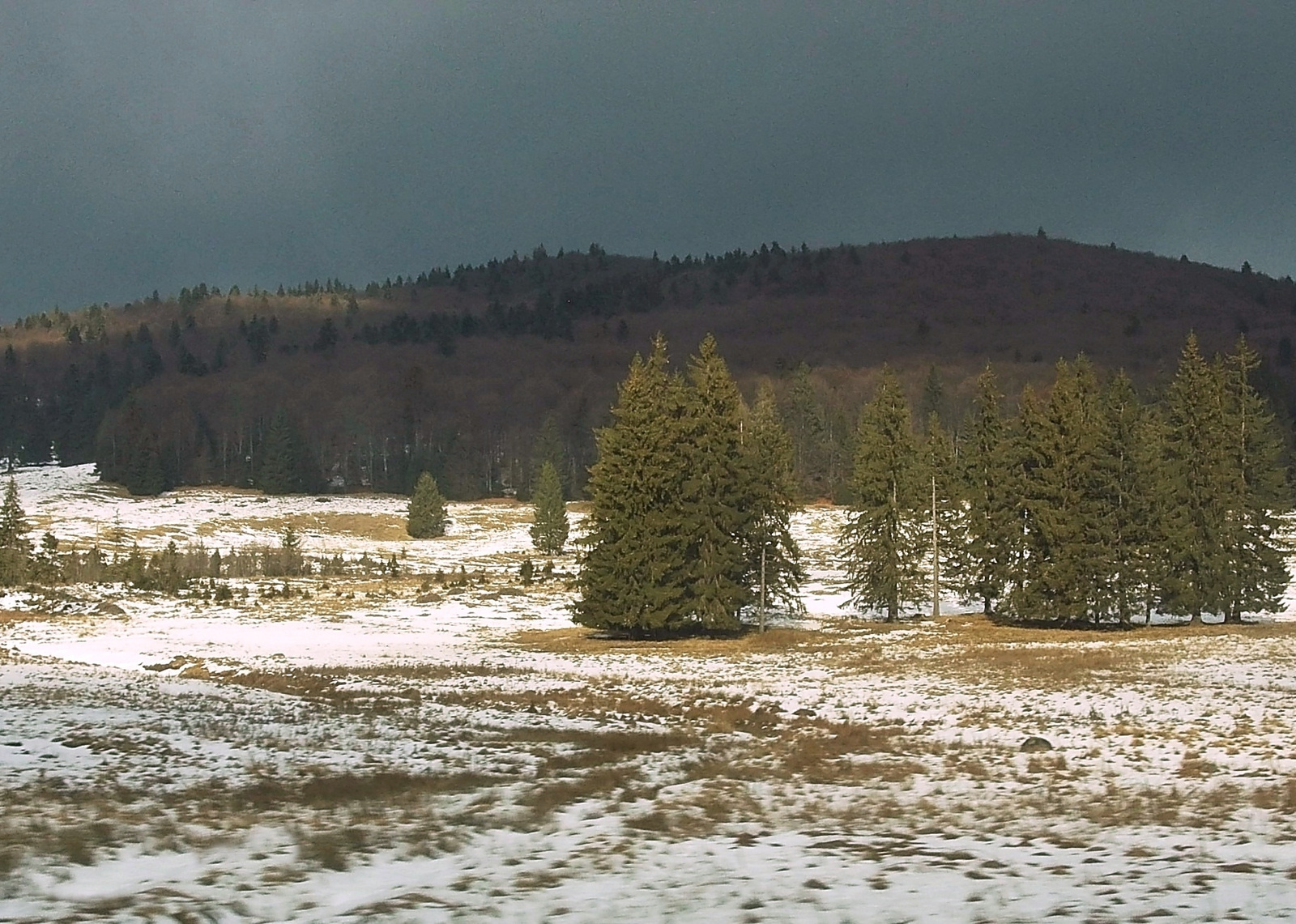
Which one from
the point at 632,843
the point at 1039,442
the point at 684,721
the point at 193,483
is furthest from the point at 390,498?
the point at 632,843

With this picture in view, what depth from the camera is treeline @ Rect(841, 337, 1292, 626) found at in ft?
151

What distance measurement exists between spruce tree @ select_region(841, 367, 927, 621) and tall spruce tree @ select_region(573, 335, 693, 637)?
10.9 m

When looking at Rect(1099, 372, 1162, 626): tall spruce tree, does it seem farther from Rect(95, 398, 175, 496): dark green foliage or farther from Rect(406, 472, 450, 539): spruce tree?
Rect(95, 398, 175, 496): dark green foliage

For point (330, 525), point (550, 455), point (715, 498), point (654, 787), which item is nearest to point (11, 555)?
point (715, 498)

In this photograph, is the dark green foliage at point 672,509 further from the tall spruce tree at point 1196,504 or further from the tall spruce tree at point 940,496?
the tall spruce tree at point 1196,504

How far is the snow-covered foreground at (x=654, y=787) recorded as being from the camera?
29.4 feet

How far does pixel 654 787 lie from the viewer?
1440 centimetres

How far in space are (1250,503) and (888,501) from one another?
15826mm

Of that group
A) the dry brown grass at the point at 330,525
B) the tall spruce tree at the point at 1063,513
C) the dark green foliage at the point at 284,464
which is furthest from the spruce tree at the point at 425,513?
the tall spruce tree at the point at 1063,513

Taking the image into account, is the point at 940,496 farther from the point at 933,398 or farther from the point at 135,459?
the point at 135,459

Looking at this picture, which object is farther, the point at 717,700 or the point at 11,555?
the point at 11,555

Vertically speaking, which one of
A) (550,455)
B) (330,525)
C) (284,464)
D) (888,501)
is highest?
(550,455)

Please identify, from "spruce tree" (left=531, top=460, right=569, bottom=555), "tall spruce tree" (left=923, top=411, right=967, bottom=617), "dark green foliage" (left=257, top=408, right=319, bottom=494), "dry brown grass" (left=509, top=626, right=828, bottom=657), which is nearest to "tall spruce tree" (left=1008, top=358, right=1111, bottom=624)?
"tall spruce tree" (left=923, top=411, right=967, bottom=617)

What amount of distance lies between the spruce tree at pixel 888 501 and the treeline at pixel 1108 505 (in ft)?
0.23
